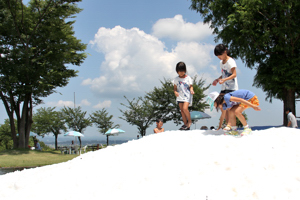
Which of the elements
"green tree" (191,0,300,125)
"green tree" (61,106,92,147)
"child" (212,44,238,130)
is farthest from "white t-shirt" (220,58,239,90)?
"green tree" (61,106,92,147)

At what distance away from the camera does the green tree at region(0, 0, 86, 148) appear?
21625 mm

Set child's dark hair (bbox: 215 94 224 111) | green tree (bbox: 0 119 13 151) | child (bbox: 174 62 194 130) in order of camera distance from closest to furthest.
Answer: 1. child's dark hair (bbox: 215 94 224 111)
2. child (bbox: 174 62 194 130)
3. green tree (bbox: 0 119 13 151)

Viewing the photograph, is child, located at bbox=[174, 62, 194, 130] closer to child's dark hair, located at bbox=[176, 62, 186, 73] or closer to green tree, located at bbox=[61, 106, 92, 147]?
child's dark hair, located at bbox=[176, 62, 186, 73]

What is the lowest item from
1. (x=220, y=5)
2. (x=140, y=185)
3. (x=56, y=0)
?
(x=140, y=185)

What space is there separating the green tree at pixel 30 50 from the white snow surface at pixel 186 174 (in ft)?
59.0

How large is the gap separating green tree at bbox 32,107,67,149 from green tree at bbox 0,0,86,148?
84.6 ft

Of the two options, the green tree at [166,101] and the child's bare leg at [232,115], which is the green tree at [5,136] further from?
the child's bare leg at [232,115]

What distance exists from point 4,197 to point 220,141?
467cm

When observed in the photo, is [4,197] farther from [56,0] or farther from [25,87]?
[56,0]

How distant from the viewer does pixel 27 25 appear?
2309 cm

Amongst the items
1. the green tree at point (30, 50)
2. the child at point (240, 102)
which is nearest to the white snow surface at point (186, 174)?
the child at point (240, 102)

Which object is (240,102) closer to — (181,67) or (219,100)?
(219,100)

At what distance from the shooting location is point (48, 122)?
49000 mm

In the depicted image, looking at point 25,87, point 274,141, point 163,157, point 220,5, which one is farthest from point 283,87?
point 25,87
